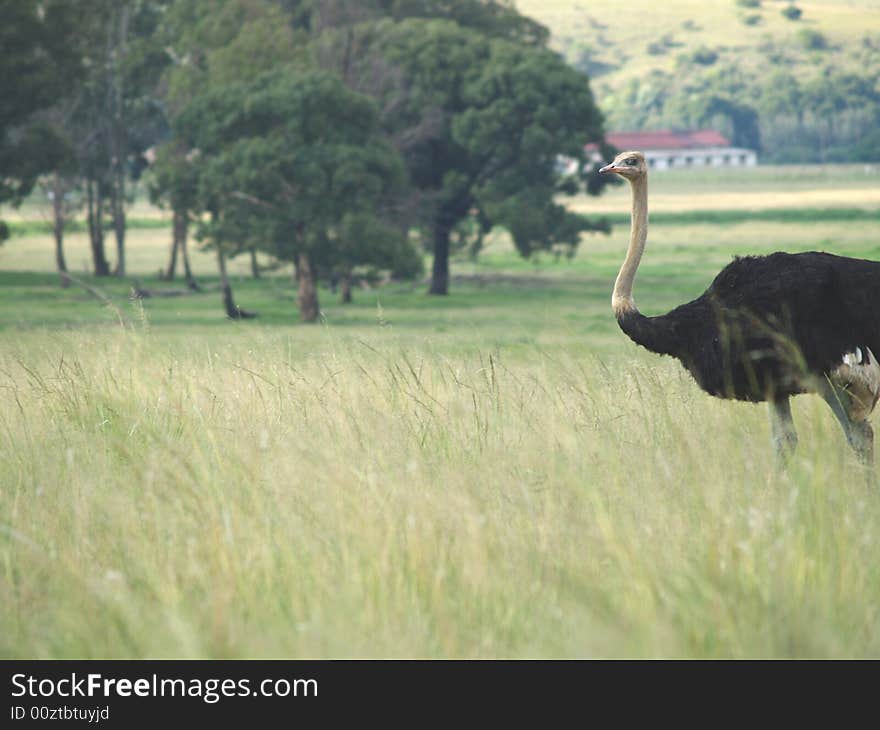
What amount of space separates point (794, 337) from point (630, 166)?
189cm

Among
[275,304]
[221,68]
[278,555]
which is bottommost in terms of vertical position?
[275,304]

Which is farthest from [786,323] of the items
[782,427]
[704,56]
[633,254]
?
[704,56]

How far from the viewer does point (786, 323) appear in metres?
6.93

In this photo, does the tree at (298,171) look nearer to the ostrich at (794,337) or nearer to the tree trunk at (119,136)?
the tree trunk at (119,136)

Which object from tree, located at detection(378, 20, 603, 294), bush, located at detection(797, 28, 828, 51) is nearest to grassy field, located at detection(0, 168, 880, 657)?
tree, located at detection(378, 20, 603, 294)

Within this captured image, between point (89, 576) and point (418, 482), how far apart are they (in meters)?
1.21

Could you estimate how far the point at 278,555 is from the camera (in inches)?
193

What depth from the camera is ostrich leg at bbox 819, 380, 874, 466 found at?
6.79 meters

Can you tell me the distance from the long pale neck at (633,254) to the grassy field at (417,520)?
16.3 inches

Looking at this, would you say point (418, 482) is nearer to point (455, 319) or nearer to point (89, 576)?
point (89, 576)

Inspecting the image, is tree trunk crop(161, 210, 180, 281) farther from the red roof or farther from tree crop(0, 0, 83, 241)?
the red roof

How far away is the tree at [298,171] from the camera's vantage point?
98.2ft

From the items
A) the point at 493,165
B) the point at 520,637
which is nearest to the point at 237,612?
the point at 520,637

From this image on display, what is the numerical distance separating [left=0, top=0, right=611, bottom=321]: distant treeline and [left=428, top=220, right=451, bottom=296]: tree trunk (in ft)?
0.15
